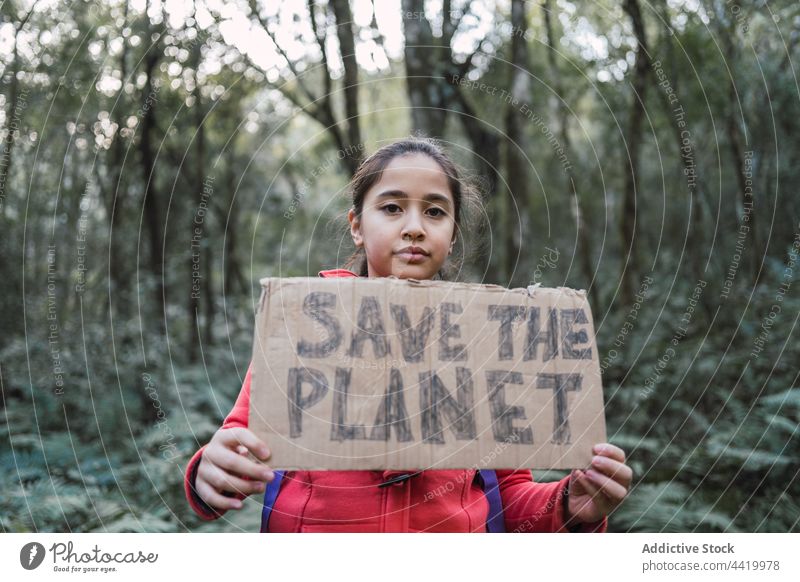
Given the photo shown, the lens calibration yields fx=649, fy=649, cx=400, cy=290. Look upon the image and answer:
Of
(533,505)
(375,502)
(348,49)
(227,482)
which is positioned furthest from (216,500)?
(348,49)

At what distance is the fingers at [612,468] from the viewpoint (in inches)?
74.8

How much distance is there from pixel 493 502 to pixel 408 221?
39.6 inches

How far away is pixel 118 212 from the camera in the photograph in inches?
343

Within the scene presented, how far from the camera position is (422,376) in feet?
6.43

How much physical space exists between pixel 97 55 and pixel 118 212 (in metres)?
2.17

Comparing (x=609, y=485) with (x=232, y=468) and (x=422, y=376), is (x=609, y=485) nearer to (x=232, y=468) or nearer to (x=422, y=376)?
(x=422, y=376)

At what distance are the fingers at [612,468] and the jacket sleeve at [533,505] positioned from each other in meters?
0.21

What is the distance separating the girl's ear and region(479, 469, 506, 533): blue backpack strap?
0.92m

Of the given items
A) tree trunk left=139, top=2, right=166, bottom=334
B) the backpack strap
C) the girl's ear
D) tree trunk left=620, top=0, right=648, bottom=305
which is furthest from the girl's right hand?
tree trunk left=620, top=0, right=648, bottom=305

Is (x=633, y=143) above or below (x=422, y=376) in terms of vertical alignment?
above

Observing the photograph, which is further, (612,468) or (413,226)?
(413,226)
